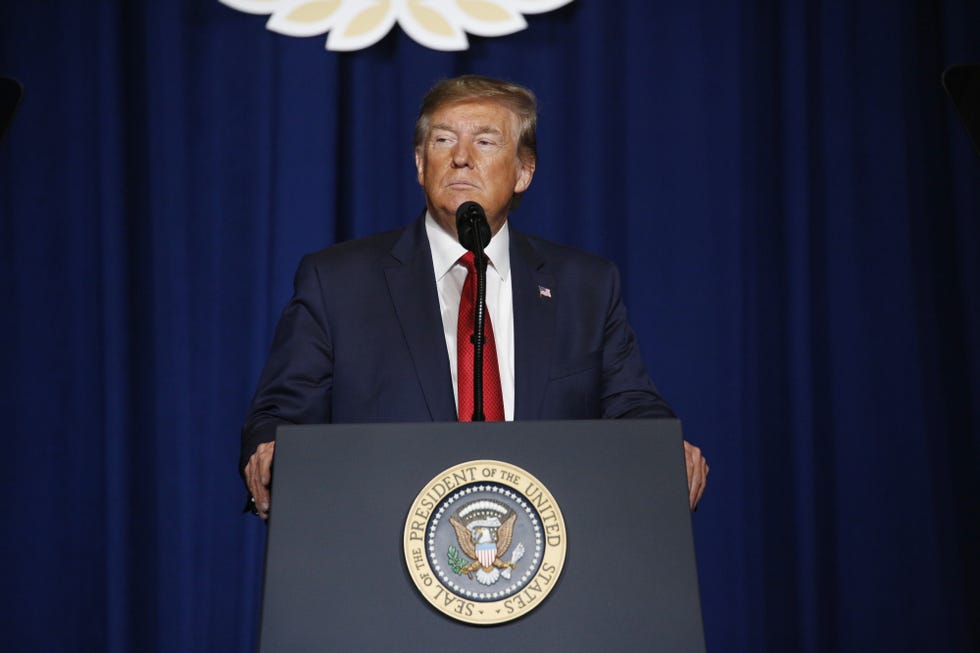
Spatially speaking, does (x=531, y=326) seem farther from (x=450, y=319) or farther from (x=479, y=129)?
(x=479, y=129)

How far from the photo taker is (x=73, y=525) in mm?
3008

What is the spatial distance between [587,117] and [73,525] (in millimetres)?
1897

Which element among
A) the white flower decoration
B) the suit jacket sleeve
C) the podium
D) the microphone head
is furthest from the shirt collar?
the white flower decoration

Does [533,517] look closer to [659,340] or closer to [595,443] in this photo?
[595,443]

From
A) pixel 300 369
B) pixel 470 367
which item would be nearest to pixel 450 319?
pixel 470 367

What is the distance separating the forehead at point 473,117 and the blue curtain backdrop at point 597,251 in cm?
90

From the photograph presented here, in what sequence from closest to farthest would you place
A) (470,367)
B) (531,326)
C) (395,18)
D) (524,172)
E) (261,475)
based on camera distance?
(261,475) < (470,367) < (531,326) < (524,172) < (395,18)

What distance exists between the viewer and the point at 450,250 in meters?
2.15

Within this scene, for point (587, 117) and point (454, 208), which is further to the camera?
point (587, 117)

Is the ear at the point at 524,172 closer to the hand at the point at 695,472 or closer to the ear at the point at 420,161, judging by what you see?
the ear at the point at 420,161

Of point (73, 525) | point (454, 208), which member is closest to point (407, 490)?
point (454, 208)

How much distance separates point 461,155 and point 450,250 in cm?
21

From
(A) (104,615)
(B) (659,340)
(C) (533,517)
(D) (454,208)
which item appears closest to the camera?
(C) (533,517)

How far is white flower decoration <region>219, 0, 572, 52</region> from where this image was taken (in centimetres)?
316
